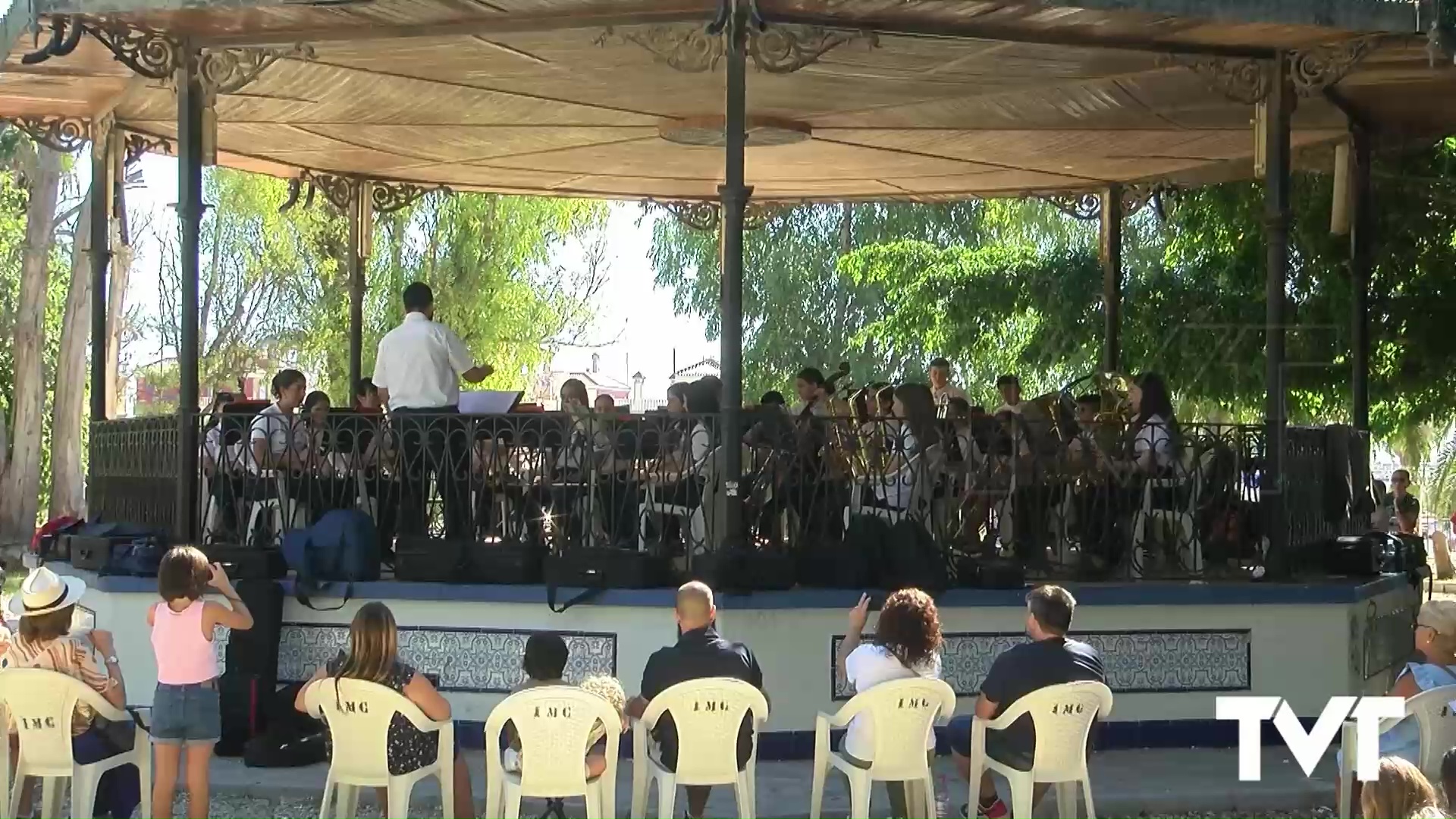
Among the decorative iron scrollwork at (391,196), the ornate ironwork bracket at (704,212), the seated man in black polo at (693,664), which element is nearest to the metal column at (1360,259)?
the ornate ironwork bracket at (704,212)

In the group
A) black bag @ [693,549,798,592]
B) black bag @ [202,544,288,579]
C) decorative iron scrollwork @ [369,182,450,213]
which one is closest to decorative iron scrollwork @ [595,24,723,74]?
black bag @ [693,549,798,592]

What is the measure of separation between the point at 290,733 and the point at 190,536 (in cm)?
147

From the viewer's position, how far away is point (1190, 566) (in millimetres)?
9398

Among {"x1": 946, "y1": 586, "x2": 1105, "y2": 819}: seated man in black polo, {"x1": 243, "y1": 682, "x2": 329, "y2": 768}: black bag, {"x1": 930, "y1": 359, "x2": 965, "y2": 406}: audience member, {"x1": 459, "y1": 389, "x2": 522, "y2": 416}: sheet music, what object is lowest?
{"x1": 243, "y1": 682, "x2": 329, "y2": 768}: black bag

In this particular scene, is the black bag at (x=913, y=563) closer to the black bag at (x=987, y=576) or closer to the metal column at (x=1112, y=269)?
the black bag at (x=987, y=576)

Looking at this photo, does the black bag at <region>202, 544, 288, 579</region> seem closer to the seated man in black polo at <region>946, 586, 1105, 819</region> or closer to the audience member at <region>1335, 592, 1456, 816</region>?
the seated man in black polo at <region>946, 586, 1105, 819</region>

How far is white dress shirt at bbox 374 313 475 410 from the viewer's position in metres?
9.36

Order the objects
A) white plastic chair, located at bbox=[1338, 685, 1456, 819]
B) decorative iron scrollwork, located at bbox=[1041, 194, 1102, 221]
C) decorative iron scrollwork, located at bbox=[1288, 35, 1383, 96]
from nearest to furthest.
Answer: white plastic chair, located at bbox=[1338, 685, 1456, 819] → decorative iron scrollwork, located at bbox=[1288, 35, 1383, 96] → decorative iron scrollwork, located at bbox=[1041, 194, 1102, 221]

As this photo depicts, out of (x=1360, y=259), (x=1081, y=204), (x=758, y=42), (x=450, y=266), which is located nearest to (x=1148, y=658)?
(x=758, y=42)

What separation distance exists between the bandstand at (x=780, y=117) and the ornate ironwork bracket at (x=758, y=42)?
0.02 meters

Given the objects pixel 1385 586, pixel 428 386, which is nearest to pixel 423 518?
pixel 428 386

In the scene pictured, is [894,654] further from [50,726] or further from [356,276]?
[356,276]

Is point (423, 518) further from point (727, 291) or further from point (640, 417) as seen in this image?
point (727, 291)

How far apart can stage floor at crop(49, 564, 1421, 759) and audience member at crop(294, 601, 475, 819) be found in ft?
7.02
